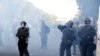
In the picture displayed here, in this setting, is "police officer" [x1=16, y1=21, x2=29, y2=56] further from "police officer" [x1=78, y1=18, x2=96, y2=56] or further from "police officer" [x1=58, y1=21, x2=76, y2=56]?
"police officer" [x1=78, y1=18, x2=96, y2=56]

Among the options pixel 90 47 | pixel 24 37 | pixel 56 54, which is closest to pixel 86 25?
pixel 90 47

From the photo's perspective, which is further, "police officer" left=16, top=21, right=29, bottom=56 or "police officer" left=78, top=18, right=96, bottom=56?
"police officer" left=16, top=21, right=29, bottom=56

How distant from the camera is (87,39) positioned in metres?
13.8

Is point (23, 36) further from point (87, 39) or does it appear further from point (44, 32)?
point (44, 32)

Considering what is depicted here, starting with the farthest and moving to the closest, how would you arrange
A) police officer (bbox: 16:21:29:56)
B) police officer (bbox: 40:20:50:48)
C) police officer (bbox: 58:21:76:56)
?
police officer (bbox: 40:20:50:48) → police officer (bbox: 58:21:76:56) → police officer (bbox: 16:21:29:56)

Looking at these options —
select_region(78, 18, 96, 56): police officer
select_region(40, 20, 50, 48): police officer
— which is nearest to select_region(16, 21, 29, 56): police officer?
select_region(78, 18, 96, 56): police officer

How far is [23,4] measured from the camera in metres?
32.2

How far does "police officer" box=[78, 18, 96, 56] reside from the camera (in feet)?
44.4

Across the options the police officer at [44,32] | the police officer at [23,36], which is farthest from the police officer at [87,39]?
the police officer at [44,32]

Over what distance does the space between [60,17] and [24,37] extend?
12.8 metres

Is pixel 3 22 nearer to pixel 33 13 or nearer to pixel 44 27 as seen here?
pixel 33 13

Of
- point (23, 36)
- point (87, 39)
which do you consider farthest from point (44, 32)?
point (87, 39)

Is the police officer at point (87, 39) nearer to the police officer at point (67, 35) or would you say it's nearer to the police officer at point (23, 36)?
the police officer at point (67, 35)

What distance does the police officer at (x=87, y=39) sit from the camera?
1354cm
